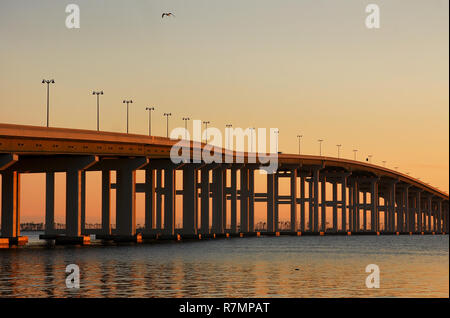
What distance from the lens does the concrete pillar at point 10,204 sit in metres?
126

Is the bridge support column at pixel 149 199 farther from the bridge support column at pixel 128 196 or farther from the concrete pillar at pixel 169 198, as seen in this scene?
the bridge support column at pixel 128 196

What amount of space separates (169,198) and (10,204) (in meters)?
37.0

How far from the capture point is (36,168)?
447 ft

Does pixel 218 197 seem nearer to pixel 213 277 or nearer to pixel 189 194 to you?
pixel 189 194

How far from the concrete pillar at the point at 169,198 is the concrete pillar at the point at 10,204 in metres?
→ 33.3

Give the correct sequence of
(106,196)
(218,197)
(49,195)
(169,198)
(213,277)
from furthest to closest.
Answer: (218,197) → (49,195) → (169,198) → (106,196) → (213,277)

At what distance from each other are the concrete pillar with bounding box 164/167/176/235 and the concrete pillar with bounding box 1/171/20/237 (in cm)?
3326

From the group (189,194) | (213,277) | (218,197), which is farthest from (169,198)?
(213,277)

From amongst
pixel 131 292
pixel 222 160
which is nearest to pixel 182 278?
pixel 131 292

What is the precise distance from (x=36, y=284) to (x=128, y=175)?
82238 mm

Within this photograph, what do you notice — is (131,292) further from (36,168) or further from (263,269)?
(36,168)

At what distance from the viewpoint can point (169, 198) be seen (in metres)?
157

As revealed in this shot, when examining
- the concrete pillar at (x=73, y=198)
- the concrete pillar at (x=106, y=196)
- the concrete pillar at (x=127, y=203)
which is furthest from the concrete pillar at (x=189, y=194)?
the concrete pillar at (x=73, y=198)
